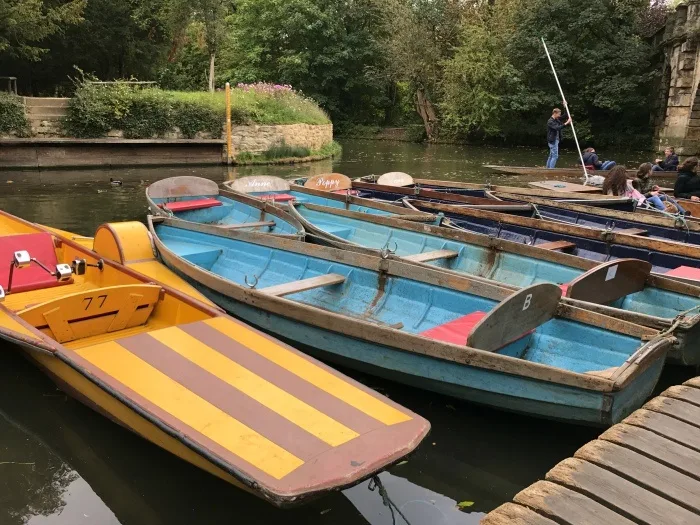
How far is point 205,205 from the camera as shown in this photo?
9148 mm

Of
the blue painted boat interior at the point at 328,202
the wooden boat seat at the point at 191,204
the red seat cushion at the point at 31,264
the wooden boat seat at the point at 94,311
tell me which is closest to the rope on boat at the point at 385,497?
the wooden boat seat at the point at 94,311

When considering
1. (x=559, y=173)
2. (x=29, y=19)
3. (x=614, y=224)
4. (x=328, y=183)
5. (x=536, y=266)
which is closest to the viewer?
(x=536, y=266)

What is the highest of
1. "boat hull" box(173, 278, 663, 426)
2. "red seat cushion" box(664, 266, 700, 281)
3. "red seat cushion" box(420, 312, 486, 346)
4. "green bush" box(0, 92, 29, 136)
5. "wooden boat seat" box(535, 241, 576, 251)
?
"green bush" box(0, 92, 29, 136)

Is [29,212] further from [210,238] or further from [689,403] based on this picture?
[689,403]

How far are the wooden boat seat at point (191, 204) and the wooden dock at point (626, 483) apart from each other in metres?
6.97

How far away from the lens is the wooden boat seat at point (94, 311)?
15.0ft

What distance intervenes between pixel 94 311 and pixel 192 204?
4465 mm

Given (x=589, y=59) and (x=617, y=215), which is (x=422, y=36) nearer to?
(x=589, y=59)

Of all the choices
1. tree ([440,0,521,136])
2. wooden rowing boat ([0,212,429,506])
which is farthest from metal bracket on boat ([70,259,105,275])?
tree ([440,0,521,136])

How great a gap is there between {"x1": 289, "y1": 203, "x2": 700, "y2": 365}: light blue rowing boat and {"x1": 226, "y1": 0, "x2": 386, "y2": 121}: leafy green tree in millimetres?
29338

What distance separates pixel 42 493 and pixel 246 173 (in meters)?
15.4

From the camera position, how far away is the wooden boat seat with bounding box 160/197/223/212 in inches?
346

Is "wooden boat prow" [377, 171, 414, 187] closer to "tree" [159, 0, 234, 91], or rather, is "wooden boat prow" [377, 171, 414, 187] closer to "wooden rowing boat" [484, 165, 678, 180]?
"wooden rowing boat" [484, 165, 678, 180]

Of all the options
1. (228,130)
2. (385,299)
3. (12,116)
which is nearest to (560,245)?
(385,299)
